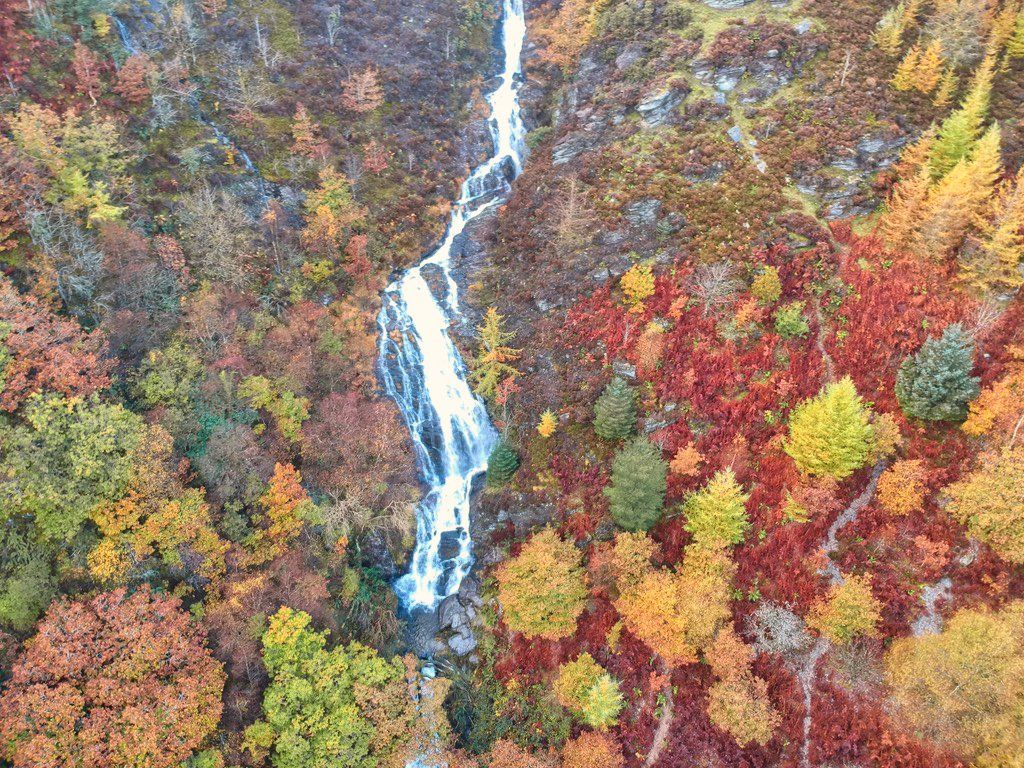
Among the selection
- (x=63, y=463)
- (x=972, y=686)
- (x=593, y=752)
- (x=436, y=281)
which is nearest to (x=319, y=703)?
(x=593, y=752)

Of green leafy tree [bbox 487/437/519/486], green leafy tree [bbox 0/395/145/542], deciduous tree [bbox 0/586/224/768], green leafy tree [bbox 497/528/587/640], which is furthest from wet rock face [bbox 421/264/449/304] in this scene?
deciduous tree [bbox 0/586/224/768]

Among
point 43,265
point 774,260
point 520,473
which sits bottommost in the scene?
point 520,473

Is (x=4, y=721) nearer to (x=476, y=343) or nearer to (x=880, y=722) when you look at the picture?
(x=476, y=343)

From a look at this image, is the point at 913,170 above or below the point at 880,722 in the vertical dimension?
above

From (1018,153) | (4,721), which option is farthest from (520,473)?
(1018,153)

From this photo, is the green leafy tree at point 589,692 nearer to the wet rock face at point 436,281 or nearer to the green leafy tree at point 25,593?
the green leafy tree at point 25,593

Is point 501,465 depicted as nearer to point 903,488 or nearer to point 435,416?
point 435,416
